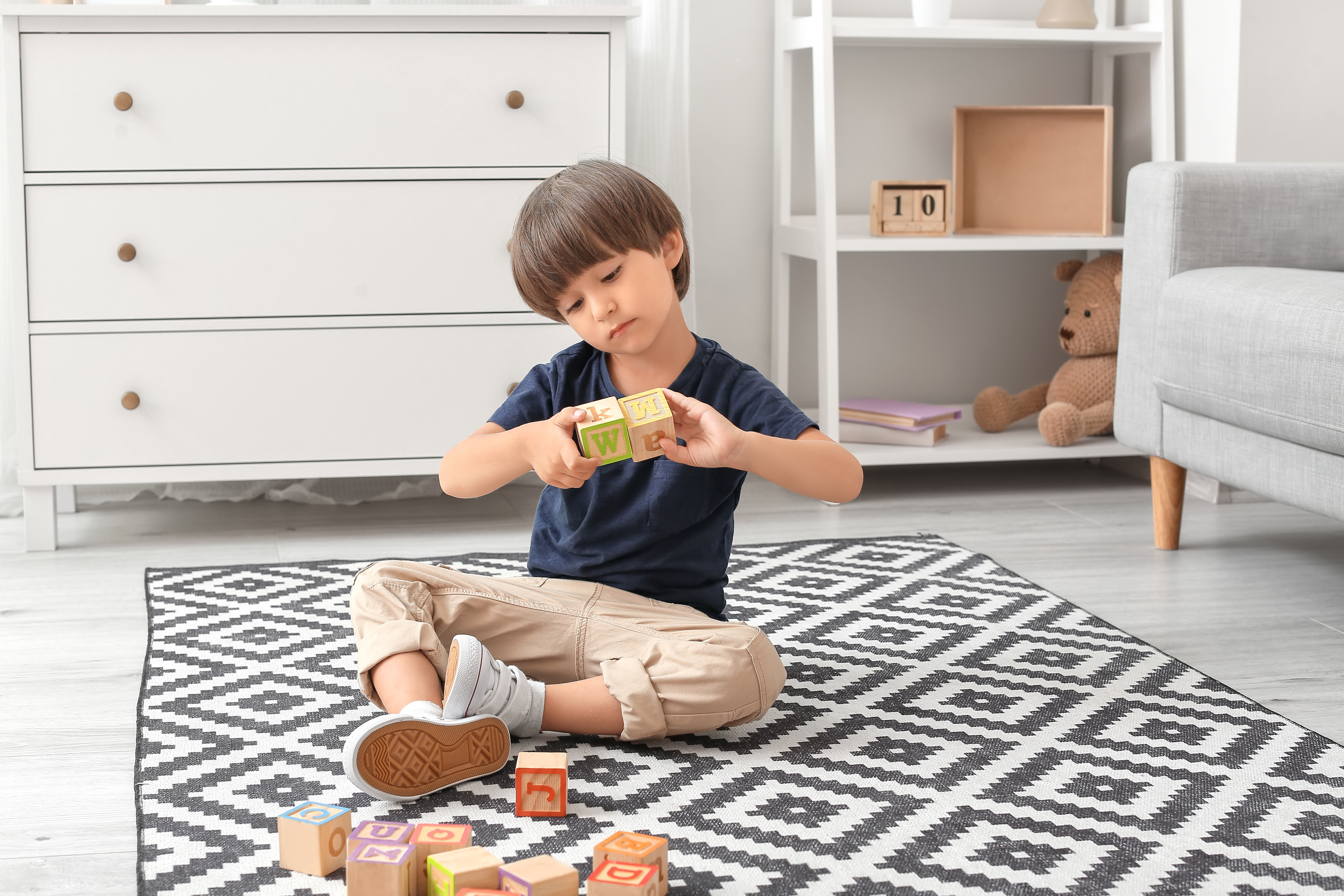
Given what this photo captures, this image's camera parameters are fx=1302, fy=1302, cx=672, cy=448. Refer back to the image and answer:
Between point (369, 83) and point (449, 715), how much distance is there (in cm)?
114

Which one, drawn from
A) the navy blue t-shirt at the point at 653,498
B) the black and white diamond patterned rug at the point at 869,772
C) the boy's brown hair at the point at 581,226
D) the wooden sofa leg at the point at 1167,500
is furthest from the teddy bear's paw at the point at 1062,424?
the boy's brown hair at the point at 581,226

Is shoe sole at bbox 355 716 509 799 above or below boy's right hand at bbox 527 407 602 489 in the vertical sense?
below

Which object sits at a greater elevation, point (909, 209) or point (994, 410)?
point (909, 209)

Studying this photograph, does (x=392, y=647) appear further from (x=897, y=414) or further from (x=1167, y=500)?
(x=897, y=414)

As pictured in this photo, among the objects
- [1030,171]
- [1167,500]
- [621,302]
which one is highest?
[1030,171]

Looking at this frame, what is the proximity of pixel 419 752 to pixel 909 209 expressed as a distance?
1551 millimetres

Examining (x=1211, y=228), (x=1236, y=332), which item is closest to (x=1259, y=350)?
(x=1236, y=332)

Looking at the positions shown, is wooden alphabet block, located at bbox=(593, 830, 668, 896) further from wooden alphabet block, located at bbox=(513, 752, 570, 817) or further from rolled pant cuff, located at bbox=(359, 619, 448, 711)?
rolled pant cuff, located at bbox=(359, 619, 448, 711)

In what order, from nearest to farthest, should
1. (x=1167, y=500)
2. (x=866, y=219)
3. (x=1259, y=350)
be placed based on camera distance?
(x=1259, y=350) → (x=1167, y=500) → (x=866, y=219)

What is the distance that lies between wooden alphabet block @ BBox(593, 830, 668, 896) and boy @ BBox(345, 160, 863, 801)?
208 millimetres

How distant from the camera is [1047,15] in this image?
2.34 metres

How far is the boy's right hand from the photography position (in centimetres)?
108

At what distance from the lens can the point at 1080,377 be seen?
7.89 feet

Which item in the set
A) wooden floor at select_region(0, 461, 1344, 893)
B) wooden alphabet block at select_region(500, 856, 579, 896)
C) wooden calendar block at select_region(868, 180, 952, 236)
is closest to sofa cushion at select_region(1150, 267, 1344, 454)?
wooden floor at select_region(0, 461, 1344, 893)
